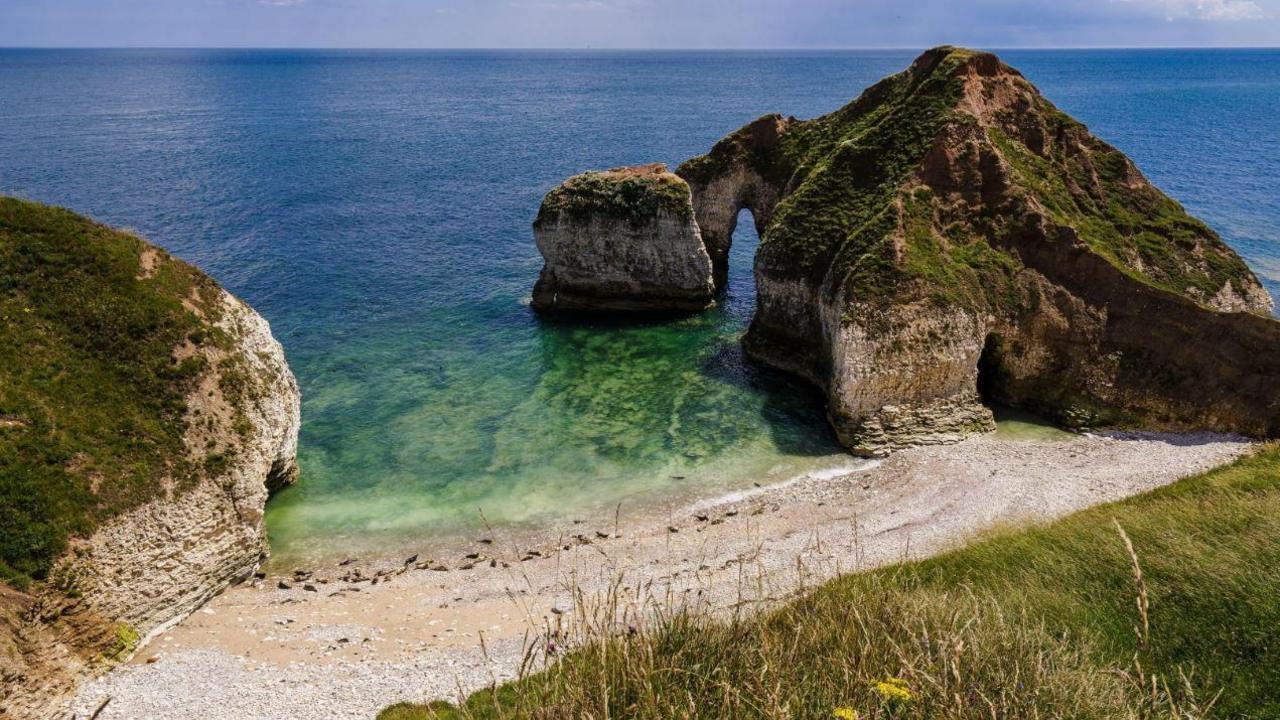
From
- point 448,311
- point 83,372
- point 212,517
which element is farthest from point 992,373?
point 83,372

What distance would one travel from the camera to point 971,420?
37.2 metres

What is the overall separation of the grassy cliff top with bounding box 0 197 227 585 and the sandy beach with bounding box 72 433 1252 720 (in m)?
4.95

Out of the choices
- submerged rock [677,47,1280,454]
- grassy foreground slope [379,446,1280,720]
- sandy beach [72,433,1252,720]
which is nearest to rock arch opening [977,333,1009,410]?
submerged rock [677,47,1280,454]

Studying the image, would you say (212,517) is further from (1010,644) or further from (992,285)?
(992,285)

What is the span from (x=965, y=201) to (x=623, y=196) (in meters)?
21.5

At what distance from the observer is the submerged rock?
36.3 meters

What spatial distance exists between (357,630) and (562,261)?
110ft

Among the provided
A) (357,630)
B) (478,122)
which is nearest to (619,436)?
(357,630)

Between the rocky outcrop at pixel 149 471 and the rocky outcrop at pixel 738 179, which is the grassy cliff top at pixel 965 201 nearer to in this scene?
the rocky outcrop at pixel 738 179

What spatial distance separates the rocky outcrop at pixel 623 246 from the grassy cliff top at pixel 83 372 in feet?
83.7

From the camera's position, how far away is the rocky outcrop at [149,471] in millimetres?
21719

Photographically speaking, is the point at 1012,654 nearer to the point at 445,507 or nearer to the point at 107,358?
the point at 445,507

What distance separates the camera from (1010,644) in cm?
1224

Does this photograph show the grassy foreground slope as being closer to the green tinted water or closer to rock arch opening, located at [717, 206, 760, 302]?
the green tinted water
